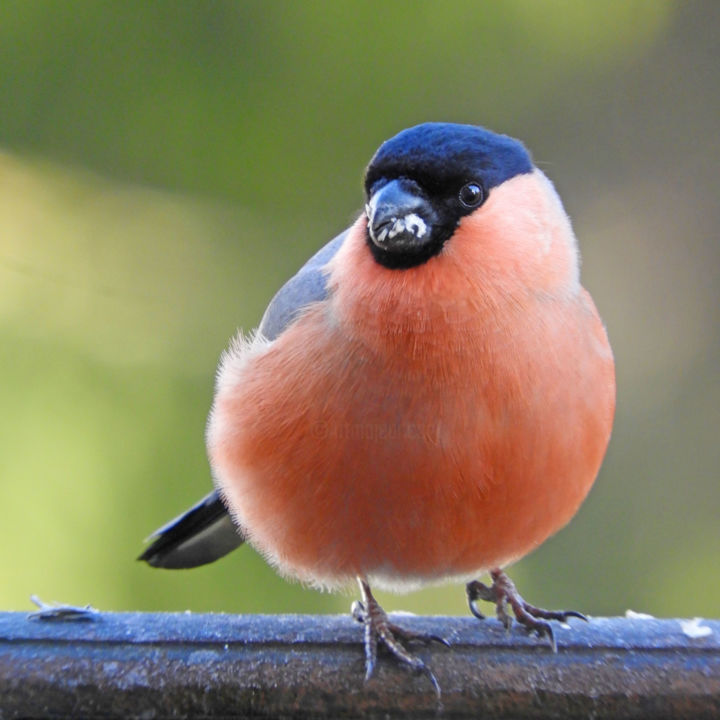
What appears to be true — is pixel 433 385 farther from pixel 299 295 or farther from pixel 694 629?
pixel 694 629

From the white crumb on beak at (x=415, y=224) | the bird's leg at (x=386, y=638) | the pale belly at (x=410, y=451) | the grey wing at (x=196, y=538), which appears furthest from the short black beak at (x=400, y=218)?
the grey wing at (x=196, y=538)

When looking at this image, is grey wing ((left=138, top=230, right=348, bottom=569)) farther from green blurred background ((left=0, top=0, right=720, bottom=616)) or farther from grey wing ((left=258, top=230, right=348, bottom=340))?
green blurred background ((left=0, top=0, right=720, bottom=616))

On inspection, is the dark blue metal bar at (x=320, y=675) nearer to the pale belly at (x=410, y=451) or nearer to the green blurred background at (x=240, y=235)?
the pale belly at (x=410, y=451)

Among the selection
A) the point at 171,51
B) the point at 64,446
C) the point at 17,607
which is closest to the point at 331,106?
the point at 171,51

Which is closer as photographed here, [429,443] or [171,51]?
[429,443]

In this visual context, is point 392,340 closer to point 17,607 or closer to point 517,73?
point 17,607

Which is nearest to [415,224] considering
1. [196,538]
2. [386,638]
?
[386,638]
